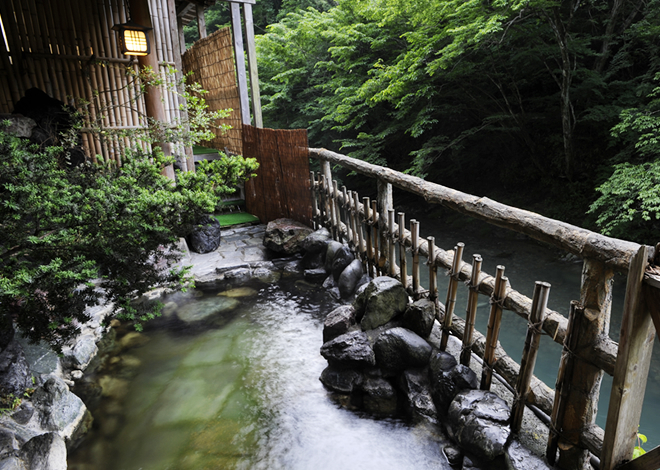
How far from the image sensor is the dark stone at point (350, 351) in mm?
4000

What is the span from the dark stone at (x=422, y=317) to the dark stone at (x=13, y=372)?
3.76 meters

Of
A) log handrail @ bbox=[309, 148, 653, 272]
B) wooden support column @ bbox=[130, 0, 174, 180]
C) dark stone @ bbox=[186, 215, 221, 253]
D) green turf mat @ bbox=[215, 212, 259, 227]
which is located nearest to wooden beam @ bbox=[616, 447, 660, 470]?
log handrail @ bbox=[309, 148, 653, 272]

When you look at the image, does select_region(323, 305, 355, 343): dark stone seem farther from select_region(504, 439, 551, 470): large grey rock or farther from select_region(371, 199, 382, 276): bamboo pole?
select_region(504, 439, 551, 470): large grey rock

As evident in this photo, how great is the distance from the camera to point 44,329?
110 inches

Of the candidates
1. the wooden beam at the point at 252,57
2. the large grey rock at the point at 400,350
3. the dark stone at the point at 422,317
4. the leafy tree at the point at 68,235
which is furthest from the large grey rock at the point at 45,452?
the wooden beam at the point at 252,57

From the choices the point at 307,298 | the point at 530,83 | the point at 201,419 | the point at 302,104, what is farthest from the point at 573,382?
the point at 302,104

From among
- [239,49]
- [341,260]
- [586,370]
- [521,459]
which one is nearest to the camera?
[586,370]

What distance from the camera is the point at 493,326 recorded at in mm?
3230

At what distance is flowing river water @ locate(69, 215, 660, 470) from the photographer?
3.38 metres

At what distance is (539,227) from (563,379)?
1029mm

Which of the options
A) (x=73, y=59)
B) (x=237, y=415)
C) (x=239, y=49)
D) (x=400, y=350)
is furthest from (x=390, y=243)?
(x=239, y=49)

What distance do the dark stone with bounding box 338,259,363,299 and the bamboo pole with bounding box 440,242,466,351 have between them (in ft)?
6.57

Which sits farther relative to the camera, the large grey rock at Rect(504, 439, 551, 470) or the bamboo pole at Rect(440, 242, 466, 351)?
the bamboo pole at Rect(440, 242, 466, 351)

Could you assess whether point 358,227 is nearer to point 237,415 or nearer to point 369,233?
point 369,233
